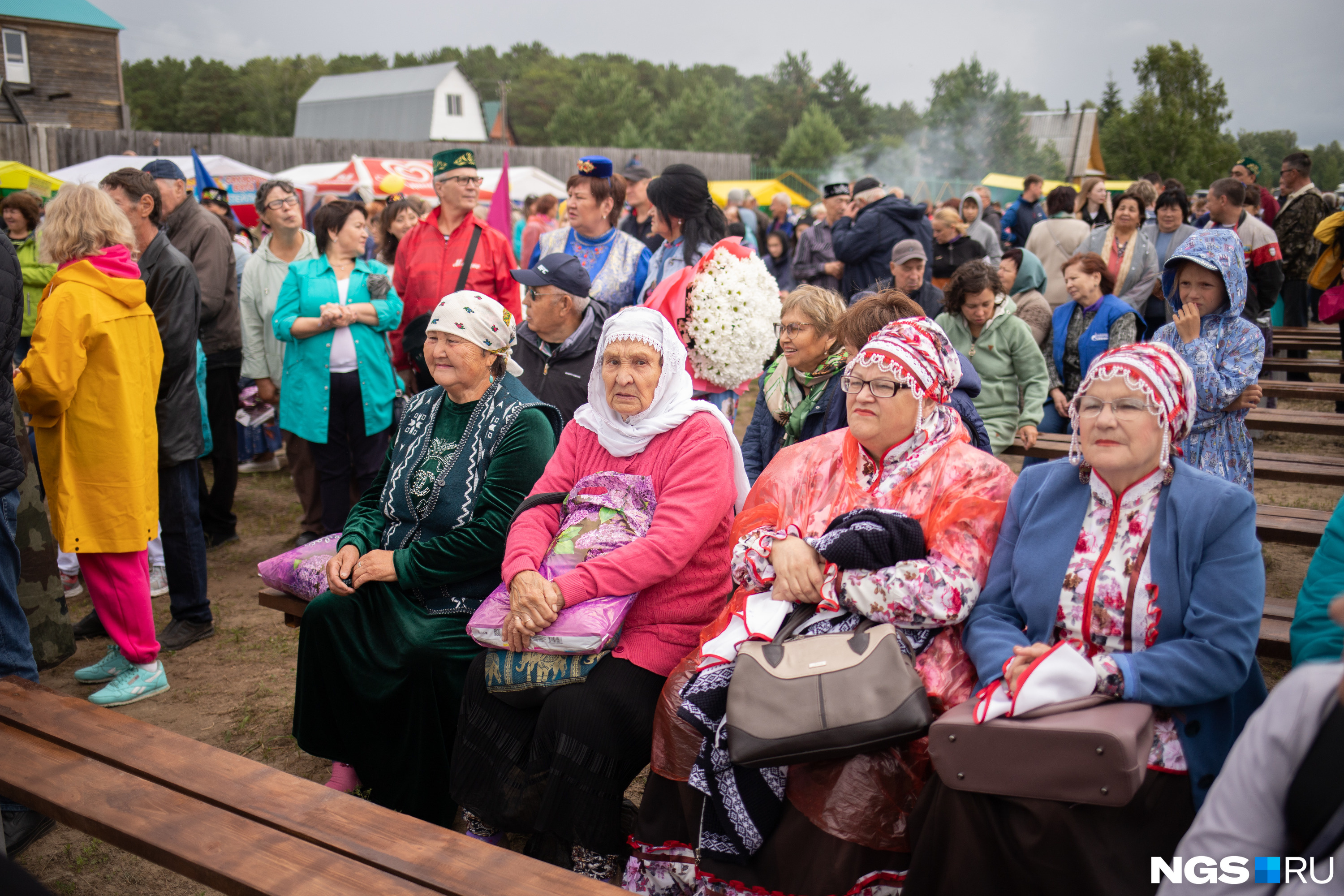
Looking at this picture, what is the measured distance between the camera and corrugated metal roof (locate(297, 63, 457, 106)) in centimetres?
4994

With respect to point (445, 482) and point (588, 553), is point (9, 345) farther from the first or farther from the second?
point (588, 553)

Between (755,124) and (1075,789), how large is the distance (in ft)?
255

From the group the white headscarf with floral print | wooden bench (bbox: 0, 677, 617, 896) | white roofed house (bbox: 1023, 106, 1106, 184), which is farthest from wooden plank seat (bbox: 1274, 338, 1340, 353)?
white roofed house (bbox: 1023, 106, 1106, 184)

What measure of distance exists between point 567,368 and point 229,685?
7.20 ft

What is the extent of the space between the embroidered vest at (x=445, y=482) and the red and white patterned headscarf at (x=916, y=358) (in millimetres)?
1319

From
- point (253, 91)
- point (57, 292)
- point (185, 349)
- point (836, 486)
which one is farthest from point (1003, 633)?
point (253, 91)

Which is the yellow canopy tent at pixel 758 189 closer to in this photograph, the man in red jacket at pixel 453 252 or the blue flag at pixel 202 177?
the blue flag at pixel 202 177

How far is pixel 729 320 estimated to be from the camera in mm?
4047

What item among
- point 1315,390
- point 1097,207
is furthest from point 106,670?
point 1097,207

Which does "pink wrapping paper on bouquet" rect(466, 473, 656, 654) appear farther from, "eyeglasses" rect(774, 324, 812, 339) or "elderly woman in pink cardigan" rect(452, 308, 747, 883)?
"eyeglasses" rect(774, 324, 812, 339)

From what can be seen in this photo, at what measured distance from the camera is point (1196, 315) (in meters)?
3.74

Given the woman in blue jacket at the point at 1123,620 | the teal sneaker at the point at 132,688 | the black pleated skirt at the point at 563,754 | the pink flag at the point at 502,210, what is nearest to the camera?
the woman in blue jacket at the point at 1123,620

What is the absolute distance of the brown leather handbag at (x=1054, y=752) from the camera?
180 cm

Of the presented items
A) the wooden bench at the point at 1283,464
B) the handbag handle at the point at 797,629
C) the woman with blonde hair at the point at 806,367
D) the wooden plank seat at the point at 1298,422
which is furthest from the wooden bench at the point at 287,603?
the wooden plank seat at the point at 1298,422
